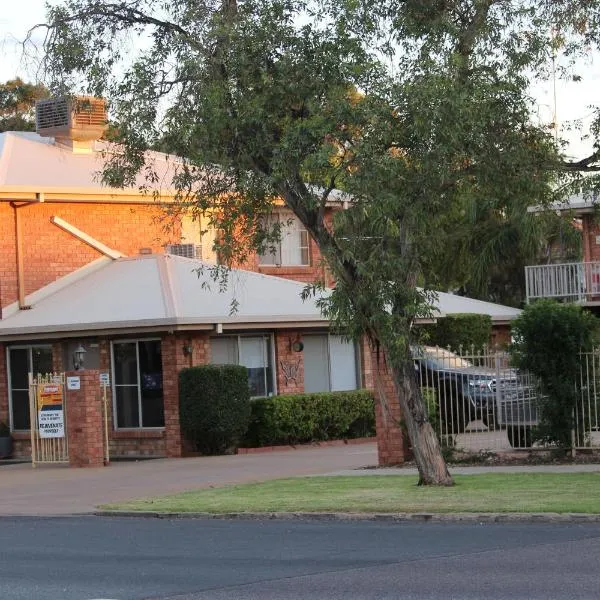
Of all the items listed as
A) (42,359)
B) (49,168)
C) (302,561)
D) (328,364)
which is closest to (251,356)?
(328,364)

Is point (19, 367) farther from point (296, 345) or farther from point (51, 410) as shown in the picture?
point (296, 345)

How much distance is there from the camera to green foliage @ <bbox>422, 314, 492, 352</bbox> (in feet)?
115

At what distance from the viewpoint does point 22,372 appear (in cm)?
3034

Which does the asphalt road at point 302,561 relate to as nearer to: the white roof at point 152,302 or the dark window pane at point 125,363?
the white roof at point 152,302

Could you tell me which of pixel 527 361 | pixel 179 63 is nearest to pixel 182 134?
pixel 179 63

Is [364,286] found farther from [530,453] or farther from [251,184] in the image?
[530,453]

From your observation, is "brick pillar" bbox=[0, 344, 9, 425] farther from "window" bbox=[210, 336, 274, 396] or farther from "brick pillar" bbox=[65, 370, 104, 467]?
"window" bbox=[210, 336, 274, 396]

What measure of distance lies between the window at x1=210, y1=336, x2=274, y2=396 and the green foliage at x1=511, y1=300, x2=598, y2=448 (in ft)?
31.7

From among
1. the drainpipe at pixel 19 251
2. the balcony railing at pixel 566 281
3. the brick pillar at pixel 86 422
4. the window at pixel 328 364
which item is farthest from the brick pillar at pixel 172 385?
the balcony railing at pixel 566 281

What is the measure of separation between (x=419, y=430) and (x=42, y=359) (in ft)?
46.0

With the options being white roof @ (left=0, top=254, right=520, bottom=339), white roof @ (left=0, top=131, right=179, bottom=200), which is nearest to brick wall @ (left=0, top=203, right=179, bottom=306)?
white roof @ (left=0, top=254, right=520, bottom=339)

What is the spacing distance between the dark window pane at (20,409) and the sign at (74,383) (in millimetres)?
4133

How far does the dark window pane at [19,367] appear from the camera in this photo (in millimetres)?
30281

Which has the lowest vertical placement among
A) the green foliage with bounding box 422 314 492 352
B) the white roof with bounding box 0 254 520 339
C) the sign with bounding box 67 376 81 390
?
the sign with bounding box 67 376 81 390
